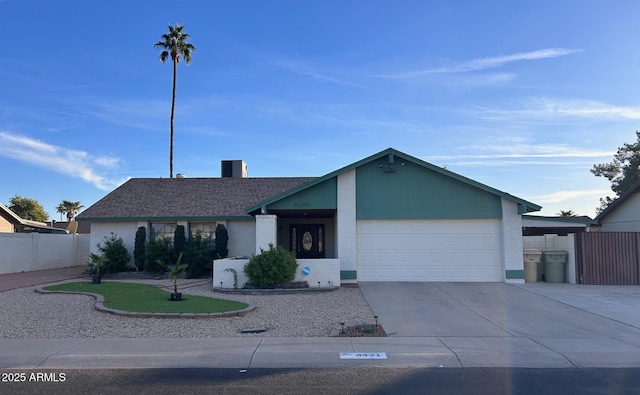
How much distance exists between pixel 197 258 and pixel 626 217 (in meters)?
21.7

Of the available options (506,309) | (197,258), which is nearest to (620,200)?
(506,309)

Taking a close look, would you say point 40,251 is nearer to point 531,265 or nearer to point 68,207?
point 531,265

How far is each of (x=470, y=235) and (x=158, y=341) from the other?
12330 mm

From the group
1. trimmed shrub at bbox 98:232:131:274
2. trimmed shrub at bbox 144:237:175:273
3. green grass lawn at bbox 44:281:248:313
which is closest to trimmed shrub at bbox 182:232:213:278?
trimmed shrub at bbox 144:237:175:273

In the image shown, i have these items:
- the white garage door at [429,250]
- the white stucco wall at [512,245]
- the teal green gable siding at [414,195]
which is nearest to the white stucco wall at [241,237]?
the white garage door at [429,250]

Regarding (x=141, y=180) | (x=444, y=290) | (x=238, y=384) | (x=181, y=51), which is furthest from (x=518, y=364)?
(x=181, y=51)

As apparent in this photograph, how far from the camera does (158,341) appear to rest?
29.4 feet

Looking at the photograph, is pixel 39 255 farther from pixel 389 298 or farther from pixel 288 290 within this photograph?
pixel 389 298

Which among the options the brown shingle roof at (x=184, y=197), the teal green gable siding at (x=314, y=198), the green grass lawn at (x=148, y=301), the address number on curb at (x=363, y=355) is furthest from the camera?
the brown shingle roof at (x=184, y=197)

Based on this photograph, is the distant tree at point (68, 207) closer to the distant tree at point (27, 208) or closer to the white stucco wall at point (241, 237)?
the distant tree at point (27, 208)

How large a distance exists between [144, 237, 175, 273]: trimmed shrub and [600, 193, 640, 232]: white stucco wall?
73.7 feet

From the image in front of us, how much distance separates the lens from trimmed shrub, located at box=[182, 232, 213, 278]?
20.6m

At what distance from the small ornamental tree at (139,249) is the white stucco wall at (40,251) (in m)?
6.35

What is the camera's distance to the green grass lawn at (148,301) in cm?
1198
